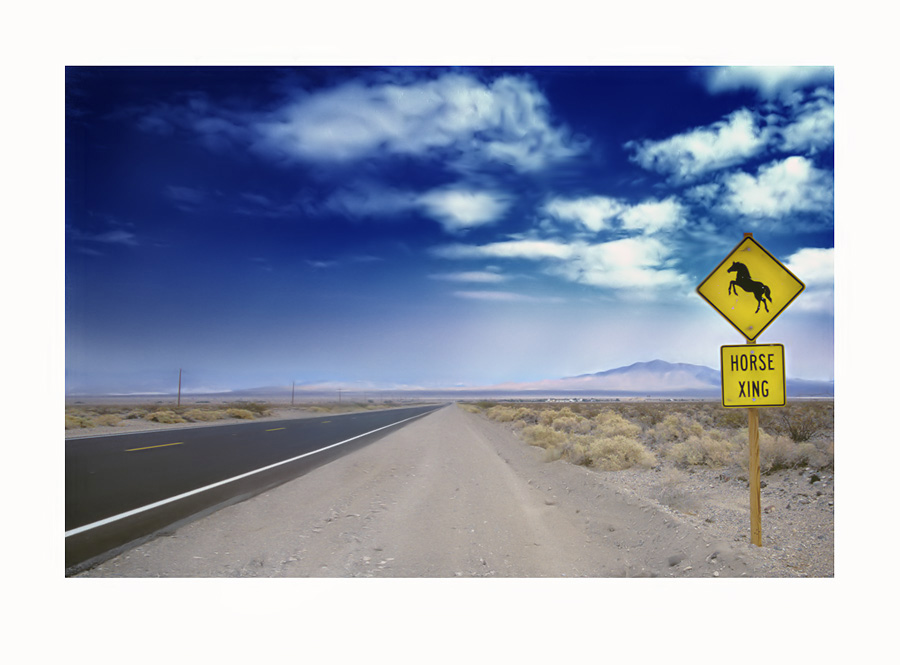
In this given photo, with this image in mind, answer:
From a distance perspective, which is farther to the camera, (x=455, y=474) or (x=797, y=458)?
(x=455, y=474)

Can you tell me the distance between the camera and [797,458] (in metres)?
8.38

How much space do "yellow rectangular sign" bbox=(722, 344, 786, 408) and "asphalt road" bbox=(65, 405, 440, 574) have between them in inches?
245

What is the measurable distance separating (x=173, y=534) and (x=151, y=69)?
555 centimetres

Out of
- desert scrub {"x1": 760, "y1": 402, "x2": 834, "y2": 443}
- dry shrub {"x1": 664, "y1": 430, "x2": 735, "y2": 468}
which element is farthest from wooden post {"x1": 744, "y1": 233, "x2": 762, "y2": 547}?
dry shrub {"x1": 664, "y1": 430, "x2": 735, "y2": 468}

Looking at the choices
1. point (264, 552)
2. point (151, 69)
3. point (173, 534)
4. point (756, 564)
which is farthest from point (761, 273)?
point (151, 69)

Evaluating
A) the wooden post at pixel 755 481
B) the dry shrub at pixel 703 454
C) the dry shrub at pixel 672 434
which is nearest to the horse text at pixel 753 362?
the wooden post at pixel 755 481

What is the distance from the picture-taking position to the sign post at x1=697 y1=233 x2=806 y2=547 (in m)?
4.90

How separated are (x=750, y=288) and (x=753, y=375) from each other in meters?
0.90

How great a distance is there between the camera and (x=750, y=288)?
203 inches

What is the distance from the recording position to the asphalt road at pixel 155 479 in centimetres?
565

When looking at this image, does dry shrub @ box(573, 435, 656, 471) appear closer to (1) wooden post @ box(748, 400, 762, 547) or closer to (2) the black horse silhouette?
(1) wooden post @ box(748, 400, 762, 547)

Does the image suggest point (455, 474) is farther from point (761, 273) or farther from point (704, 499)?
point (761, 273)

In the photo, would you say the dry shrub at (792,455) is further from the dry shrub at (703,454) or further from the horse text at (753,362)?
the horse text at (753,362)

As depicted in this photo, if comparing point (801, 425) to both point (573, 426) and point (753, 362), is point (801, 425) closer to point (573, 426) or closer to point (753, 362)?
point (753, 362)
